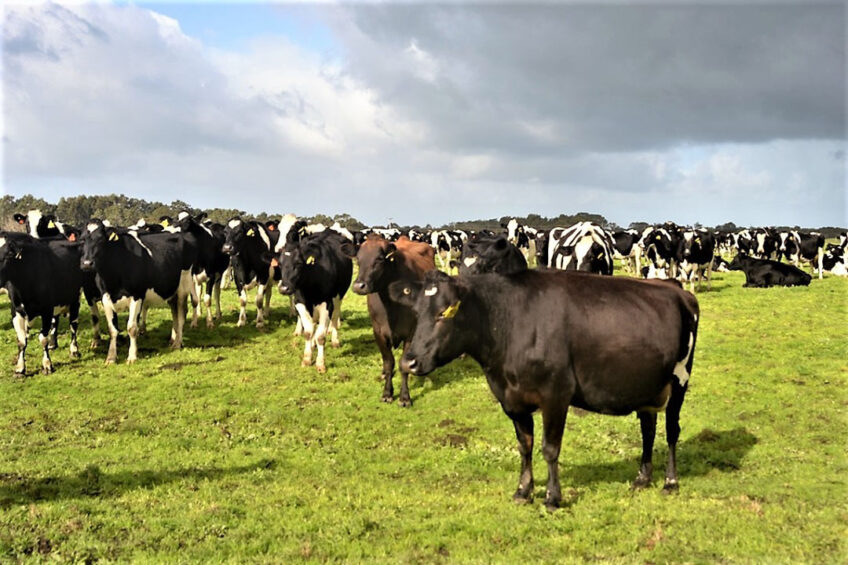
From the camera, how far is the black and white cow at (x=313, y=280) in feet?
46.1

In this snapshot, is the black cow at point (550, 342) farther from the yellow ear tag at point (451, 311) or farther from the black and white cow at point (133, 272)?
the black and white cow at point (133, 272)

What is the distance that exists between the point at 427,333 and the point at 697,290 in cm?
2514

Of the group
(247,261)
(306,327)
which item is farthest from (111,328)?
(247,261)

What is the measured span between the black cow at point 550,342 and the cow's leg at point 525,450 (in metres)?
0.01

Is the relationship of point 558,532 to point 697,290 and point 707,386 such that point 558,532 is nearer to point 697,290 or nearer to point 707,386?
point 707,386

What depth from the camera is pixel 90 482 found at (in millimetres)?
7848

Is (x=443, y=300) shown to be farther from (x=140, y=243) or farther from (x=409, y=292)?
(x=140, y=243)

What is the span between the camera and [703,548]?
19.7 ft

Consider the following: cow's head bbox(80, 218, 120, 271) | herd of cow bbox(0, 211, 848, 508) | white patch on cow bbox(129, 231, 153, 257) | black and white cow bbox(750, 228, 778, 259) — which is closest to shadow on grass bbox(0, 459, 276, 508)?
herd of cow bbox(0, 211, 848, 508)

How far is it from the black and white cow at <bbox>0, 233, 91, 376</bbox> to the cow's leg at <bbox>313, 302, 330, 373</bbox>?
216 inches

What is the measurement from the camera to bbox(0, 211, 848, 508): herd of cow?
680 cm

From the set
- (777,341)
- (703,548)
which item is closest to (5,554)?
(703,548)

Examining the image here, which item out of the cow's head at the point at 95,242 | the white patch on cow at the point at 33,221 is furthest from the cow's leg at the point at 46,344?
the white patch on cow at the point at 33,221

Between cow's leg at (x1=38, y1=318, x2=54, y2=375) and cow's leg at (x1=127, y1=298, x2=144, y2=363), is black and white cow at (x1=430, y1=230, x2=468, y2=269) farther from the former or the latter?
cow's leg at (x1=38, y1=318, x2=54, y2=375)
